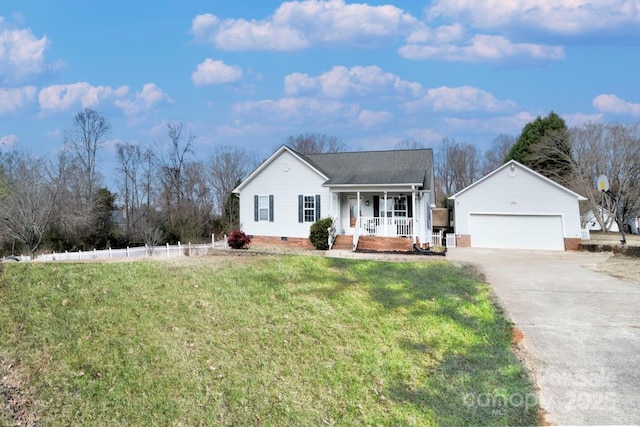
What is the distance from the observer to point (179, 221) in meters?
31.5

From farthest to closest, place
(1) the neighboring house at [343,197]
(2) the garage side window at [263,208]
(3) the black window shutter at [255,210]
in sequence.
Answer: (3) the black window shutter at [255,210]
(2) the garage side window at [263,208]
(1) the neighboring house at [343,197]

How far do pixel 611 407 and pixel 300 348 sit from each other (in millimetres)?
3355

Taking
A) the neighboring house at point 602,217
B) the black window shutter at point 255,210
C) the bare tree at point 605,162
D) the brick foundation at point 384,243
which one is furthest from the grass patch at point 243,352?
the neighboring house at point 602,217

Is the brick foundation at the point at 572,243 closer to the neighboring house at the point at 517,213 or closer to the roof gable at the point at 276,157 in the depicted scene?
the neighboring house at the point at 517,213

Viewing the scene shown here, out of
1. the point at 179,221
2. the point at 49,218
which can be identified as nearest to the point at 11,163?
the point at 49,218

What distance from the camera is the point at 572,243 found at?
18281mm

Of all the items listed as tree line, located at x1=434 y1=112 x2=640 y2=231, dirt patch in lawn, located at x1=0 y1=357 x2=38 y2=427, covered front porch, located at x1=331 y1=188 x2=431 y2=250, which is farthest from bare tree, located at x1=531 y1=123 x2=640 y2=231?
dirt patch in lawn, located at x1=0 y1=357 x2=38 y2=427

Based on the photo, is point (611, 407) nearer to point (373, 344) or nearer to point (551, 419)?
point (551, 419)

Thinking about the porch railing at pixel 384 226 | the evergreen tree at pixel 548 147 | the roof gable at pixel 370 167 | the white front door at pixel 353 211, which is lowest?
the porch railing at pixel 384 226

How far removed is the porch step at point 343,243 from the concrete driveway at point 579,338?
304 inches

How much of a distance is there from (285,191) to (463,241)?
32.8 feet

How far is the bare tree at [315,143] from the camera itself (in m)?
45.2

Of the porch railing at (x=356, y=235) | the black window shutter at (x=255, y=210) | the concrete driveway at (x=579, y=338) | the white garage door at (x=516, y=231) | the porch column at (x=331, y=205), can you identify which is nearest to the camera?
the concrete driveway at (x=579, y=338)

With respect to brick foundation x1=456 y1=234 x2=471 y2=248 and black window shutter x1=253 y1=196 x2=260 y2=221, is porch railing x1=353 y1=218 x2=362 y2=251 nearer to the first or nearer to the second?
black window shutter x1=253 y1=196 x2=260 y2=221
